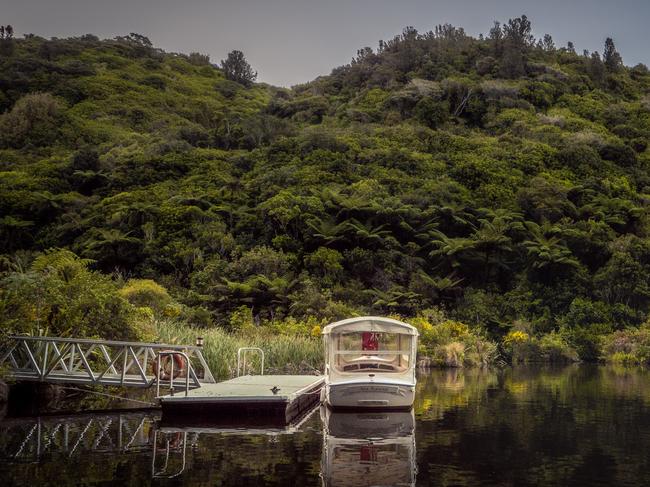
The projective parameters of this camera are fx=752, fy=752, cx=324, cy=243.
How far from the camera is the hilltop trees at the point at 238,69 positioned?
328ft

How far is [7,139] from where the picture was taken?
65.5m

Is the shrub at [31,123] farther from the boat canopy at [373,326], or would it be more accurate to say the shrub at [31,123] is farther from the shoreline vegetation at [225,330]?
the boat canopy at [373,326]

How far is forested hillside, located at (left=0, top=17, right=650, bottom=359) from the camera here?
120 ft

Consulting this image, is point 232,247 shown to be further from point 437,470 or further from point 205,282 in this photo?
point 437,470

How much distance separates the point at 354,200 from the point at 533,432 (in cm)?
3023

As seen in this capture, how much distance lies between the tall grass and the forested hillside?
1.42 meters

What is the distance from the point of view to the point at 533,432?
13.5 m

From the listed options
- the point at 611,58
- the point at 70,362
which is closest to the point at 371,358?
the point at 70,362

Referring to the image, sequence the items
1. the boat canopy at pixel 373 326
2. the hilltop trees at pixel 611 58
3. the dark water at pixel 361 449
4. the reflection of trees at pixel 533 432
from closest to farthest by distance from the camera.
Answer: the dark water at pixel 361 449
the reflection of trees at pixel 533 432
the boat canopy at pixel 373 326
the hilltop trees at pixel 611 58

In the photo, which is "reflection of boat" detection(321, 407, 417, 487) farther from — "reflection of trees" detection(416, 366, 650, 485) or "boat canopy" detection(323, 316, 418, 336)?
"boat canopy" detection(323, 316, 418, 336)

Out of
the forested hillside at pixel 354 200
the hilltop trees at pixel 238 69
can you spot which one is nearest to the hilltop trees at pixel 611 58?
the forested hillside at pixel 354 200

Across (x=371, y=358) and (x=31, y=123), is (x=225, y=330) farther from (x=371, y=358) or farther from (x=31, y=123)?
(x=31, y=123)

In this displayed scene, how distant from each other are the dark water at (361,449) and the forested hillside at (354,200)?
6.46 meters

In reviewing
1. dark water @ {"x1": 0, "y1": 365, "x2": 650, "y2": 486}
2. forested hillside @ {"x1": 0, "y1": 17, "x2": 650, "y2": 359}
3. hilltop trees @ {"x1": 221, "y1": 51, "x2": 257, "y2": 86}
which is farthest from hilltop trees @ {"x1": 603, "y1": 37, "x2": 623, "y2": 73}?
dark water @ {"x1": 0, "y1": 365, "x2": 650, "y2": 486}
